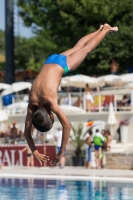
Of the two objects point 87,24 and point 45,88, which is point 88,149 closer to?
point 87,24

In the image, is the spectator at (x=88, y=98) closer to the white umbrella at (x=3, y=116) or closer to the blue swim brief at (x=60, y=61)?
the white umbrella at (x=3, y=116)

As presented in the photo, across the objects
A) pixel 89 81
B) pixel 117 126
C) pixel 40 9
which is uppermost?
pixel 40 9

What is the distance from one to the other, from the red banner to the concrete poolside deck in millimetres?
767

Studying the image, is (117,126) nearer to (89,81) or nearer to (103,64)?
(89,81)

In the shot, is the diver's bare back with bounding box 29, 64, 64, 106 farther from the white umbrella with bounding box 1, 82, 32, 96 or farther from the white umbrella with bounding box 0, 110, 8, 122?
the white umbrella with bounding box 1, 82, 32, 96

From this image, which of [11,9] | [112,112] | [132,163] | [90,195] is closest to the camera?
[90,195]

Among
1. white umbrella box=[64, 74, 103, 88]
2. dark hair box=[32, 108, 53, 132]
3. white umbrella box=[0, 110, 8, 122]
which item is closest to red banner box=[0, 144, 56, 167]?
white umbrella box=[0, 110, 8, 122]

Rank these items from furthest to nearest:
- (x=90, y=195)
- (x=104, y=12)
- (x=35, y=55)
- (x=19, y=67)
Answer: (x=35, y=55)
(x=19, y=67)
(x=104, y=12)
(x=90, y=195)

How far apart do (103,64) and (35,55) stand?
26.2 meters

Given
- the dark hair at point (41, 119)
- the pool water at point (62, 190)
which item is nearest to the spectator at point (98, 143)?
the pool water at point (62, 190)

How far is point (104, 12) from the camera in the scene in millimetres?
31141

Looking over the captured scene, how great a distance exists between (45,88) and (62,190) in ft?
24.2

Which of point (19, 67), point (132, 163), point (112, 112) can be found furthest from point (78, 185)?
point (19, 67)

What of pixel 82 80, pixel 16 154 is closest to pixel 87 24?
pixel 82 80
